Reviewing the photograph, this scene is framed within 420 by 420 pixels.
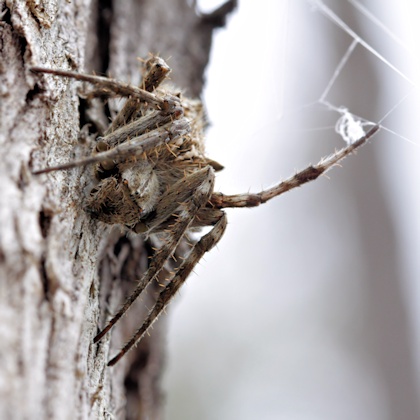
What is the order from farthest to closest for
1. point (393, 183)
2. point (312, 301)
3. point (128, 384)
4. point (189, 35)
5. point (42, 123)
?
point (312, 301)
point (393, 183)
point (189, 35)
point (128, 384)
point (42, 123)

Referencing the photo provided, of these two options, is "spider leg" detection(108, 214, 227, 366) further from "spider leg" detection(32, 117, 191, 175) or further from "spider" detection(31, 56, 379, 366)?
"spider leg" detection(32, 117, 191, 175)

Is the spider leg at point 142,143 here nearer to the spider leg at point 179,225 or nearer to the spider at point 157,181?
the spider at point 157,181

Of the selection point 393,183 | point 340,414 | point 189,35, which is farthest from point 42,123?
point 340,414

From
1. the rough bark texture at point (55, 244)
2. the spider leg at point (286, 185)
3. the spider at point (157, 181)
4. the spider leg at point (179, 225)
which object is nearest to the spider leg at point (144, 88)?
the spider at point (157, 181)

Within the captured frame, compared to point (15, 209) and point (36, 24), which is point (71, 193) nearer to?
point (15, 209)

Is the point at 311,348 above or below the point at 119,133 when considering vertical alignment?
above

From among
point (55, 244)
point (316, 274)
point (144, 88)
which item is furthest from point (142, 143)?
point (316, 274)

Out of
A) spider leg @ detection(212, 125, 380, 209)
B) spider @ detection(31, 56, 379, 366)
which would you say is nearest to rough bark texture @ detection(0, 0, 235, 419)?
spider @ detection(31, 56, 379, 366)
